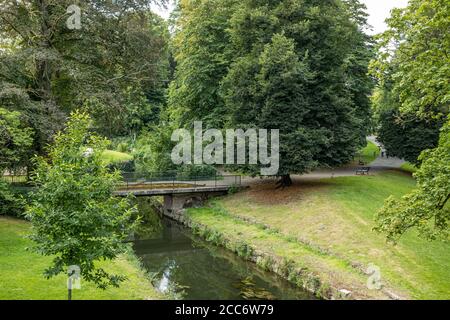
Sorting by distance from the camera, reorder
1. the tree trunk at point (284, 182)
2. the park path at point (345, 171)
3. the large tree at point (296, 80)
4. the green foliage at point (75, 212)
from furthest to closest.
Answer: the park path at point (345, 171), the tree trunk at point (284, 182), the large tree at point (296, 80), the green foliage at point (75, 212)

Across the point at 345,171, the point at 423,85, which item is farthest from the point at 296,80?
the point at 345,171

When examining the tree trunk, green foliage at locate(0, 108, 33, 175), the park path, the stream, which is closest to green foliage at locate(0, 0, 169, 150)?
green foliage at locate(0, 108, 33, 175)

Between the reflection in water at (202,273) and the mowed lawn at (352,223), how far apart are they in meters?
3.10

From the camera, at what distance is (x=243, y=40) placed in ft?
89.0

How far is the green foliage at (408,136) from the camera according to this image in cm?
3297

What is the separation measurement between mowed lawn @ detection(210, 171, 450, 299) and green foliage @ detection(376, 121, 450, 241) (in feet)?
8.86

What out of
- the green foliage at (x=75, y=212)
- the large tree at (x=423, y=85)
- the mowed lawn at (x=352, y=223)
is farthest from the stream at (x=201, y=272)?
the green foliage at (x=75, y=212)

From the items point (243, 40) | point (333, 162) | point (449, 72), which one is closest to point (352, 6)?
point (243, 40)

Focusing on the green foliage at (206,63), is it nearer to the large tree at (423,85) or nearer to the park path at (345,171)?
the park path at (345,171)

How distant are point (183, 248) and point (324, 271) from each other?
8678 mm

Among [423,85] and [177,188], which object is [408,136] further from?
[423,85]

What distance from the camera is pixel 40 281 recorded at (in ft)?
42.1

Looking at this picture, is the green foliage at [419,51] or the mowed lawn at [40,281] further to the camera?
the mowed lawn at [40,281]

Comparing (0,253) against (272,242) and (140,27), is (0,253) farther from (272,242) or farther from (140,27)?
(140,27)
